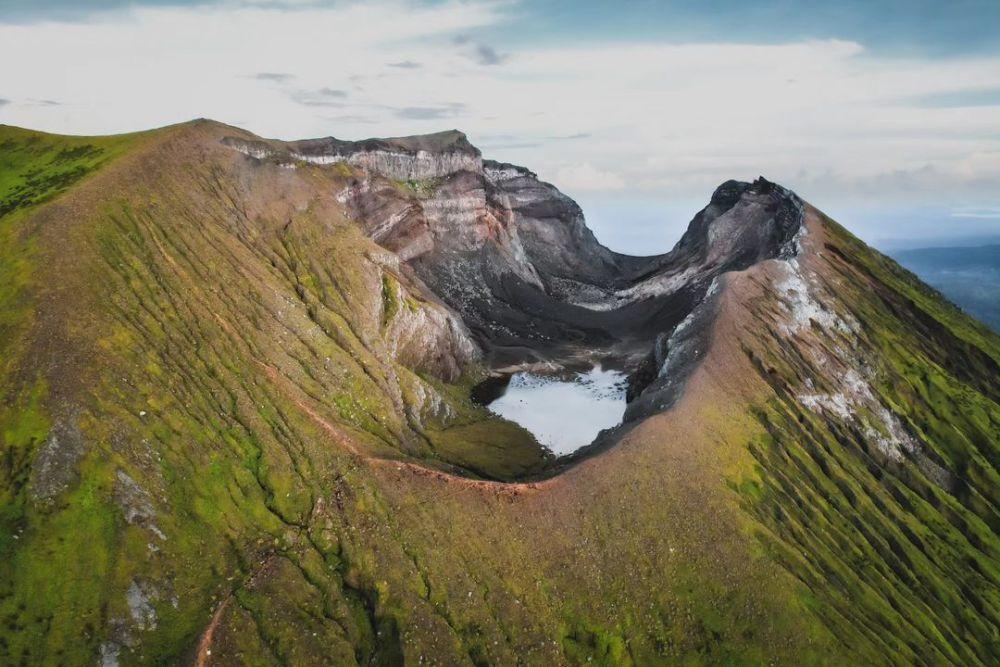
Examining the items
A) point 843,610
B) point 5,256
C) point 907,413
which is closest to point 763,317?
point 907,413

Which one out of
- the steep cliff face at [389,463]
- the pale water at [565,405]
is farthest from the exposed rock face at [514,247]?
the steep cliff face at [389,463]

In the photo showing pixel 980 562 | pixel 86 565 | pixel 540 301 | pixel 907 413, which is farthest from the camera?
pixel 540 301

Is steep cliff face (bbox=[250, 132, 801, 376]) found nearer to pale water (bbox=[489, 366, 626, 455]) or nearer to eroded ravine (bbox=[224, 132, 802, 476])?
eroded ravine (bbox=[224, 132, 802, 476])

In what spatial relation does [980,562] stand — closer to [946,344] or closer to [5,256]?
[946,344]

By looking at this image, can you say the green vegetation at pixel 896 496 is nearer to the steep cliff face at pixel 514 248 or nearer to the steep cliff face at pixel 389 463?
the steep cliff face at pixel 389 463

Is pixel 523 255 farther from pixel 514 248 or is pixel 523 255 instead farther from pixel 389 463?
pixel 389 463
